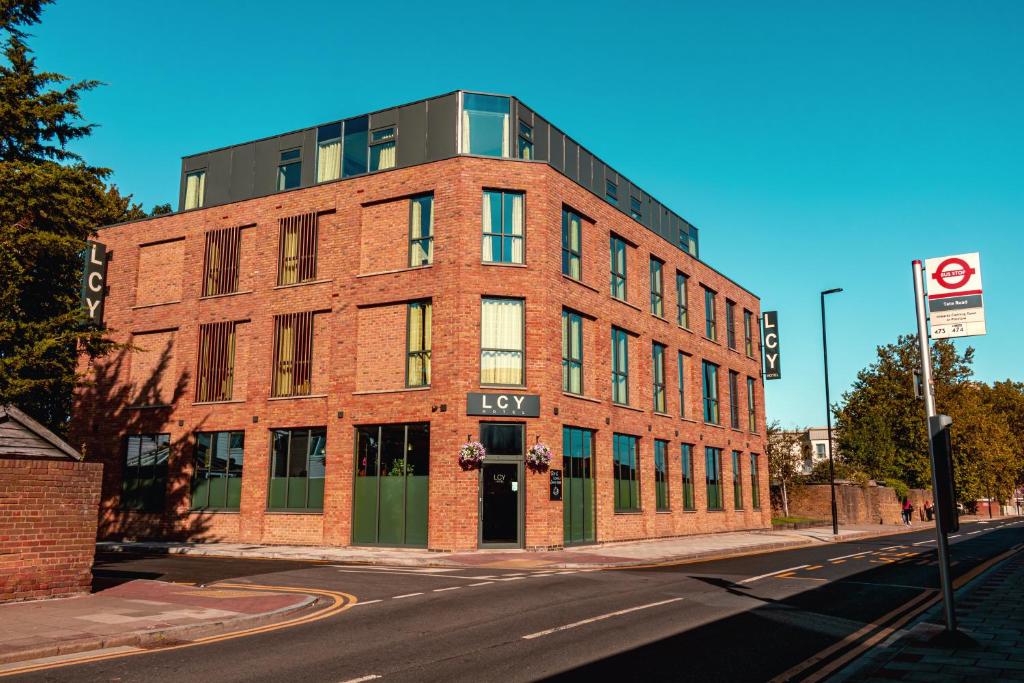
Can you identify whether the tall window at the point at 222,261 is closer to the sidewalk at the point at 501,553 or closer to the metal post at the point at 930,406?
the sidewalk at the point at 501,553

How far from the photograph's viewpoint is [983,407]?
77.5 meters

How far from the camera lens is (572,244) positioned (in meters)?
28.5

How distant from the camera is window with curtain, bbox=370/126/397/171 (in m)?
29.2

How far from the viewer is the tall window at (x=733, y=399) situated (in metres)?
41.8

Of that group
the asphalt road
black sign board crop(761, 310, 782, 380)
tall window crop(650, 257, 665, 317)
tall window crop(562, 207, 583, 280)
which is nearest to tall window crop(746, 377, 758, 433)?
black sign board crop(761, 310, 782, 380)

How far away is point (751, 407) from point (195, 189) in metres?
31.8

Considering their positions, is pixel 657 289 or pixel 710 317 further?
pixel 710 317

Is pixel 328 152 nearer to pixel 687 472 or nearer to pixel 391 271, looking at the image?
pixel 391 271

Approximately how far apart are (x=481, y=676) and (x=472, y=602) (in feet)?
17.3

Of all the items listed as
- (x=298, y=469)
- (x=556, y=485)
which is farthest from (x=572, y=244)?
(x=298, y=469)

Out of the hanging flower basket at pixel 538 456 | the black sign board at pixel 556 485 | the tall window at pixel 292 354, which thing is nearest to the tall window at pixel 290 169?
the tall window at pixel 292 354

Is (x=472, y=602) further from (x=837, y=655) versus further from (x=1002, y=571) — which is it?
(x=1002, y=571)

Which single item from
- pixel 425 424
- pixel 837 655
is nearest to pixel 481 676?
pixel 837 655

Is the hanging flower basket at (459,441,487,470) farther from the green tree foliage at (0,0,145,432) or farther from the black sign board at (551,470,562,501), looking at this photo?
the green tree foliage at (0,0,145,432)
